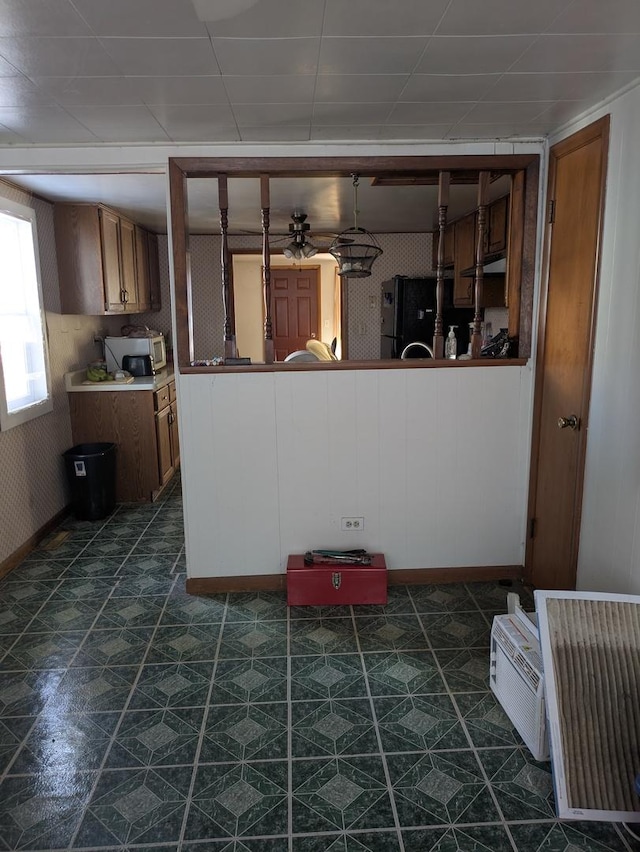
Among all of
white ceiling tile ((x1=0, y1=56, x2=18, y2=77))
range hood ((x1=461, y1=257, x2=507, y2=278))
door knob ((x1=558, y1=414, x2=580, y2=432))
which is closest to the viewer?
white ceiling tile ((x1=0, y1=56, x2=18, y2=77))

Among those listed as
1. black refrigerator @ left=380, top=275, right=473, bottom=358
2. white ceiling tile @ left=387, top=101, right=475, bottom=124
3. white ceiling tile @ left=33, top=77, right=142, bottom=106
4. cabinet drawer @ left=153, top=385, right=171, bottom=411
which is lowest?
cabinet drawer @ left=153, top=385, right=171, bottom=411

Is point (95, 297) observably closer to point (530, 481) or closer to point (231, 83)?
point (231, 83)

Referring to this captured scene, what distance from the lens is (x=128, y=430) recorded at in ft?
15.6

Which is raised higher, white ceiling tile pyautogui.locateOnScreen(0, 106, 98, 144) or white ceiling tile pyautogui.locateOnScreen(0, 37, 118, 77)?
white ceiling tile pyautogui.locateOnScreen(0, 106, 98, 144)

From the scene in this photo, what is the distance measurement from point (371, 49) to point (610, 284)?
1285 mm

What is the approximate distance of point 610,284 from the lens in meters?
2.38

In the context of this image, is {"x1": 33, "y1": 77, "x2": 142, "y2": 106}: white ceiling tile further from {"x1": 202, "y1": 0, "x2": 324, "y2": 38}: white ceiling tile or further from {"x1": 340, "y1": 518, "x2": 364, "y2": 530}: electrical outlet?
{"x1": 340, "y1": 518, "x2": 364, "y2": 530}: electrical outlet

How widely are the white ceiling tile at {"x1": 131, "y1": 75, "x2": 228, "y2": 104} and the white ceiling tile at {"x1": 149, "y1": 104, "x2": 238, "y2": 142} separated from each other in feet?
0.25

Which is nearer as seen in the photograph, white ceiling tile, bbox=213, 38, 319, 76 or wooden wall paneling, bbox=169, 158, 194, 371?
white ceiling tile, bbox=213, 38, 319, 76

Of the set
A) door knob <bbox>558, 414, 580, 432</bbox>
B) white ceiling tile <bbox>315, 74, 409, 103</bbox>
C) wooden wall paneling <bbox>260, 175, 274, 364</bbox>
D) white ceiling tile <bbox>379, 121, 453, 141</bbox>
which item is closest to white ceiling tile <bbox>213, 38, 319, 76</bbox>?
white ceiling tile <bbox>315, 74, 409, 103</bbox>

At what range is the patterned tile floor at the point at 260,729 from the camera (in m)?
1.74

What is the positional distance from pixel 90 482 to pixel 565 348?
3.31 m

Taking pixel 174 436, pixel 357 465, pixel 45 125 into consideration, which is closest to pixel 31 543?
pixel 174 436

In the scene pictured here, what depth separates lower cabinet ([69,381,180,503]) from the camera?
15.3 feet
